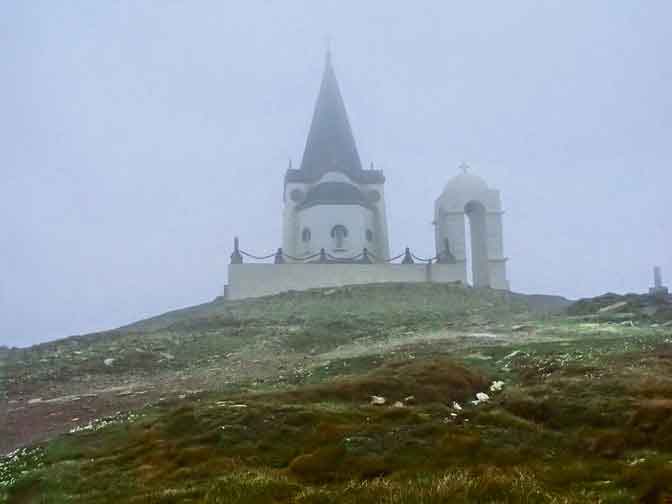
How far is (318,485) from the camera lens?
10148 mm

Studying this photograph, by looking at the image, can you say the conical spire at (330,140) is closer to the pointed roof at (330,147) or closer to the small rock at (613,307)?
the pointed roof at (330,147)

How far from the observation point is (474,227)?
60406 mm

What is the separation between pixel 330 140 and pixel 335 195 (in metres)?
8.54

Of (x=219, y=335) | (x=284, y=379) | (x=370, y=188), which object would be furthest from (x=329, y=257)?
(x=284, y=379)

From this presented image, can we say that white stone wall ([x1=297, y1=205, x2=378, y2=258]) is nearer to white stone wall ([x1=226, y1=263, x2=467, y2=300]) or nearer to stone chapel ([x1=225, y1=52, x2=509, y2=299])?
stone chapel ([x1=225, y1=52, x2=509, y2=299])

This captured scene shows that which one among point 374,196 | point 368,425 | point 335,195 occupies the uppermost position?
point 374,196

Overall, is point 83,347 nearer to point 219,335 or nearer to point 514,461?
point 219,335

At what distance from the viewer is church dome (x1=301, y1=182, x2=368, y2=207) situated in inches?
2554

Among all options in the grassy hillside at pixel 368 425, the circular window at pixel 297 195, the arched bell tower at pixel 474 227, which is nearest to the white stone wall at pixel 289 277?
the arched bell tower at pixel 474 227

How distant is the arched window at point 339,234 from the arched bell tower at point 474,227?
8327 mm

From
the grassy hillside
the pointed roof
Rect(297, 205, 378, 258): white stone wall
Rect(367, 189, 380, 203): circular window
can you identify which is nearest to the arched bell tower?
Rect(297, 205, 378, 258): white stone wall

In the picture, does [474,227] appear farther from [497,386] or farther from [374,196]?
[497,386]

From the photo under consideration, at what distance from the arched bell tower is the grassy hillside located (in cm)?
2880

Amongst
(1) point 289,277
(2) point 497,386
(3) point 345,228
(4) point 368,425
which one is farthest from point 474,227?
(4) point 368,425
